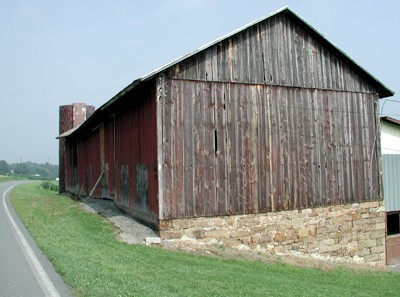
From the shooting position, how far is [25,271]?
301 inches

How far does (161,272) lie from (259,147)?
260 inches

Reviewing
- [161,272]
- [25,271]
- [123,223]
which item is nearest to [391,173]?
[123,223]

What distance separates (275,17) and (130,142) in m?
6.55

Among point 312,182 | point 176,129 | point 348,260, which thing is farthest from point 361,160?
point 176,129

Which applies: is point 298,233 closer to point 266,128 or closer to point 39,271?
point 266,128

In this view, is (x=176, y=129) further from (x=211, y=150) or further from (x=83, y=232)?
(x=83, y=232)

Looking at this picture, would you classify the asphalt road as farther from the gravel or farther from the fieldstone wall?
the fieldstone wall

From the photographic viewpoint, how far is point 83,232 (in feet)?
40.4

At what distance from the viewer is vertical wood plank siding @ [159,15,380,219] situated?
12.5 meters

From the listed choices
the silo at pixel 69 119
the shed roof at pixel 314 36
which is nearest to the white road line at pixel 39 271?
the shed roof at pixel 314 36

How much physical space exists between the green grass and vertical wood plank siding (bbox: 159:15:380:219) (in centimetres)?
216

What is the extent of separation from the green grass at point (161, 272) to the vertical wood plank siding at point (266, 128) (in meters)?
2.16

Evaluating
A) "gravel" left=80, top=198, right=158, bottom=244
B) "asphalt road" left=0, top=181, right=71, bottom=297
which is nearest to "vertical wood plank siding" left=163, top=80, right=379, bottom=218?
"gravel" left=80, top=198, right=158, bottom=244

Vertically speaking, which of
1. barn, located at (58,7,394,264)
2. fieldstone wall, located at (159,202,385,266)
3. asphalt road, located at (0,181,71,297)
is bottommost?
fieldstone wall, located at (159,202,385,266)
